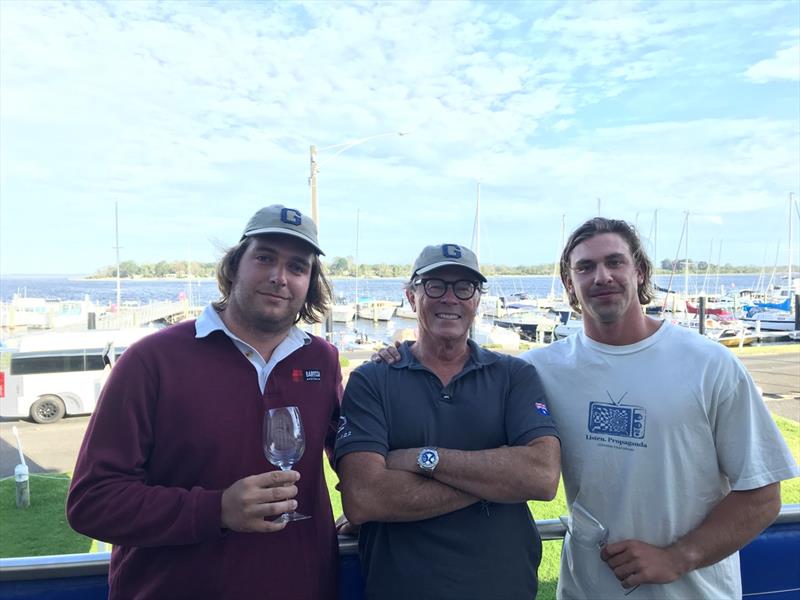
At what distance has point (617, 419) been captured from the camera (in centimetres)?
222

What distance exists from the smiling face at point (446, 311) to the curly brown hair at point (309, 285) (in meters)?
0.54

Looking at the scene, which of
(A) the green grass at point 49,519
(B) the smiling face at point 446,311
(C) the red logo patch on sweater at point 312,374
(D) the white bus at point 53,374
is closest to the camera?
(C) the red logo patch on sweater at point 312,374

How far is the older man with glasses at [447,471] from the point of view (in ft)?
6.81

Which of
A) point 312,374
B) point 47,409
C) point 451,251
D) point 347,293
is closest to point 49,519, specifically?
point 312,374

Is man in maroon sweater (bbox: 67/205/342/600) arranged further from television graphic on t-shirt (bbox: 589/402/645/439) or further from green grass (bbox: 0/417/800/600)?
green grass (bbox: 0/417/800/600)

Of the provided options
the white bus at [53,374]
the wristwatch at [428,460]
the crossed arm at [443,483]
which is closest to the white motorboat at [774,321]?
the white bus at [53,374]

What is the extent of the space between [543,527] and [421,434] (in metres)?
0.79

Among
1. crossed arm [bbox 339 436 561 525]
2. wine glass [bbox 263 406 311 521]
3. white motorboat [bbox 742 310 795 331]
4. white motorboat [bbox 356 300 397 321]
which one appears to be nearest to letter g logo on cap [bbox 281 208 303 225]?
wine glass [bbox 263 406 311 521]

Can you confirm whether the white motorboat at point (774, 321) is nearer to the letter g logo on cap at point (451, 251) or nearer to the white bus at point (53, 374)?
the white bus at point (53, 374)

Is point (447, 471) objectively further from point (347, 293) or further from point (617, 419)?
point (347, 293)

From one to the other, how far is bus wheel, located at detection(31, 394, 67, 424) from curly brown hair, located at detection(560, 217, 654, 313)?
43.5ft

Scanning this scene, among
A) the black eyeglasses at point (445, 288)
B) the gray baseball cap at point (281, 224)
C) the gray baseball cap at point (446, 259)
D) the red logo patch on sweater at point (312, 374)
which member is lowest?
the red logo patch on sweater at point (312, 374)

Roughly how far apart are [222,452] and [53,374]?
1275 centimetres

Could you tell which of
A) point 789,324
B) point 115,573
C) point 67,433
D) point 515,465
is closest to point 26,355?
point 67,433
